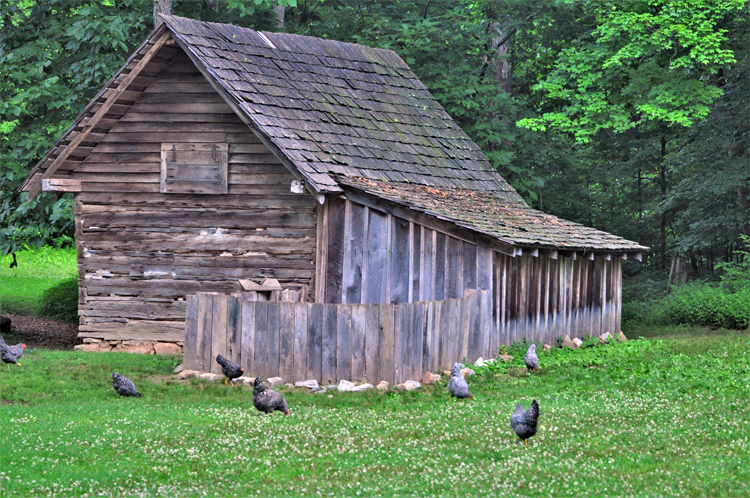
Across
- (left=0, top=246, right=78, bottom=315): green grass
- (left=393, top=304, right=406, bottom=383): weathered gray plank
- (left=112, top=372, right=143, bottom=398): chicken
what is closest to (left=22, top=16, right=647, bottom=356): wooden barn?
(left=393, top=304, right=406, bottom=383): weathered gray plank

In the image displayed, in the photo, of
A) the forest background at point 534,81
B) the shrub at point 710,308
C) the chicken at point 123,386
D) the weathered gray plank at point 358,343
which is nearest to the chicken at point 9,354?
the chicken at point 123,386

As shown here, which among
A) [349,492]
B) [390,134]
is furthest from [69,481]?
[390,134]

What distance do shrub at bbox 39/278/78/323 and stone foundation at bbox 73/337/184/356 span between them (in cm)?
527

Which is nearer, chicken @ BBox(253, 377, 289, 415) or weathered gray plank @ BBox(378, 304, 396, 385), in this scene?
chicken @ BBox(253, 377, 289, 415)

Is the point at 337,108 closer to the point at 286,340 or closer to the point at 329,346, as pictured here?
the point at 286,340

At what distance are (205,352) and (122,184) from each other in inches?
264

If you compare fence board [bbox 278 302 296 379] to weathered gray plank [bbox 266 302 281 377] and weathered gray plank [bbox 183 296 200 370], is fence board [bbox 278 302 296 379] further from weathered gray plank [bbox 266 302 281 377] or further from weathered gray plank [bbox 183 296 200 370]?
weathered gray plank [bbox 183 296 200 370]

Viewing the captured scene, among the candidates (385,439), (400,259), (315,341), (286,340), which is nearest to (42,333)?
(400,259)

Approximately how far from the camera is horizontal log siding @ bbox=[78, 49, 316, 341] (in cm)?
2066

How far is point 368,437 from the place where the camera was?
11398 millimetres

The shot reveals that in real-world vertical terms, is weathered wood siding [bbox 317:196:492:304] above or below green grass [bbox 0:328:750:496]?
above

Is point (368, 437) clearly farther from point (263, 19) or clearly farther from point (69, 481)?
point (263, 19)

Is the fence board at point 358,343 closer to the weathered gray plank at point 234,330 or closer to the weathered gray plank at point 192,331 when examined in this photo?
the weathered gray plank at point 234,330

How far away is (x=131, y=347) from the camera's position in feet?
70.5
